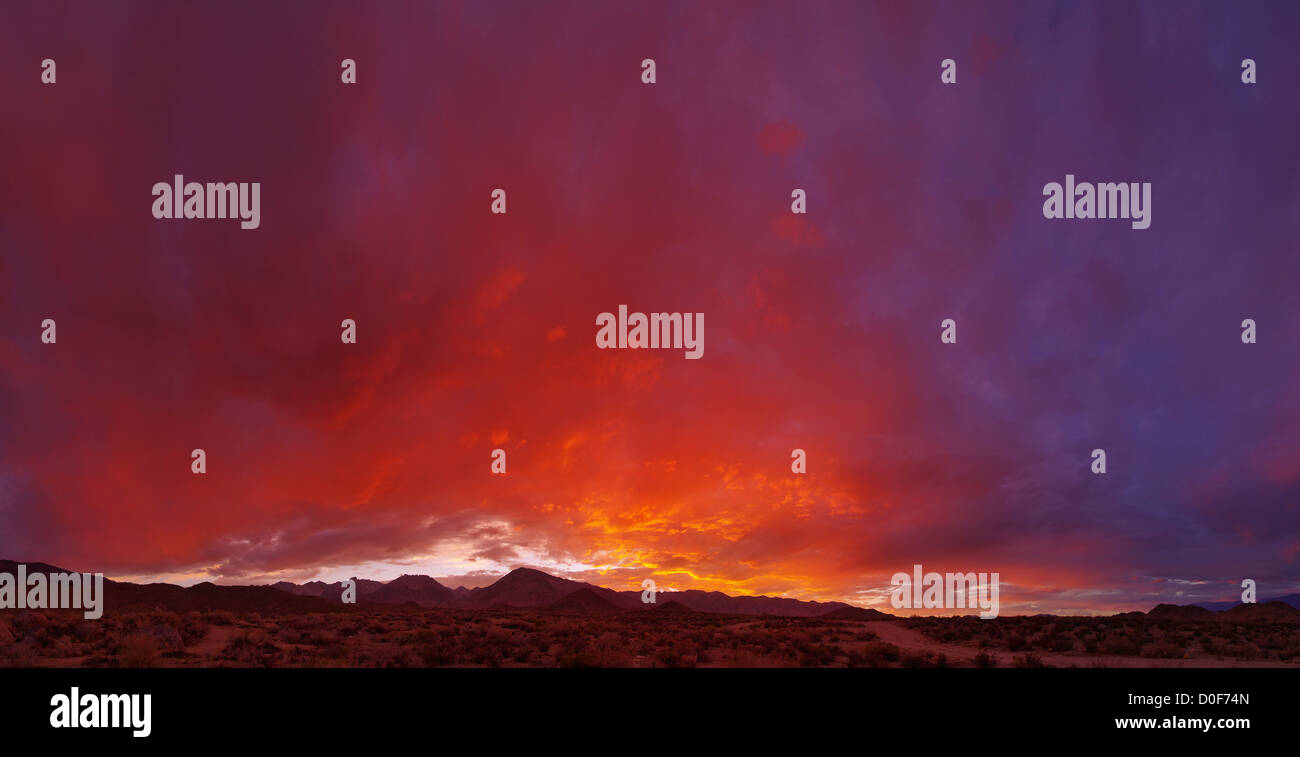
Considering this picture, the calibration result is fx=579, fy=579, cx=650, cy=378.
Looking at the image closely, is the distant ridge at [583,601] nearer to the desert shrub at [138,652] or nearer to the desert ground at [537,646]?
the desert ground at [537,646]

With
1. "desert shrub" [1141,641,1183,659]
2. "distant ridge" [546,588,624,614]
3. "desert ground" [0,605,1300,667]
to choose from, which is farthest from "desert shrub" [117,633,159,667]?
"distant ridge" [546,588,624,614]

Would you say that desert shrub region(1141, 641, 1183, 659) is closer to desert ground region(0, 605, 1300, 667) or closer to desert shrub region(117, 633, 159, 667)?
desert ground region(0, 605, 1300, 667)

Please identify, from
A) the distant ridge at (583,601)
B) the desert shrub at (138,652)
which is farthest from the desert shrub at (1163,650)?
the distant ridge at (583,601)

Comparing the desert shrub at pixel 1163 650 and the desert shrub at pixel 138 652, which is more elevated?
the desert shrub at pixel 138 652

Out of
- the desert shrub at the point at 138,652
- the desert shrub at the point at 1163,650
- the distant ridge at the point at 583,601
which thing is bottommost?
the distant ridge at the point at 583,601

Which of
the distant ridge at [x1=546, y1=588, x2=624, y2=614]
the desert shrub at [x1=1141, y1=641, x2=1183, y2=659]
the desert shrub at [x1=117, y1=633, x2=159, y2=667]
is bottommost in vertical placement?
the distant ridge at [x1=546, y1=588, x2=624, y2=614]

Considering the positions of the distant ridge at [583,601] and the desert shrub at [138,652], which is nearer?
the desert shrub at [138,652]

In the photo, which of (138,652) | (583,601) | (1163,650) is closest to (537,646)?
(138,652)

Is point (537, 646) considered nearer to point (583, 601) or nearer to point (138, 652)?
point (138, 652)

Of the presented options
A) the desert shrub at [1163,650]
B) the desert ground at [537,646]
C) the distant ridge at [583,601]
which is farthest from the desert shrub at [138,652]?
the distant ridge at [583,601]

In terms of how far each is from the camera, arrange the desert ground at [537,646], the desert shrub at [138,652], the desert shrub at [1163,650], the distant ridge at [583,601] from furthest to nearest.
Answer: the distant ridge at [583,601] → the desert shrub at [1163,650] → the desert ground at [537,646] → the desert shrub at [138,652]

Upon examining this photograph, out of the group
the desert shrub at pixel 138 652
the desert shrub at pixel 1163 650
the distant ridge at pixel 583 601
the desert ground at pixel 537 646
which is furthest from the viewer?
the distant ridge at pixel 583 601
